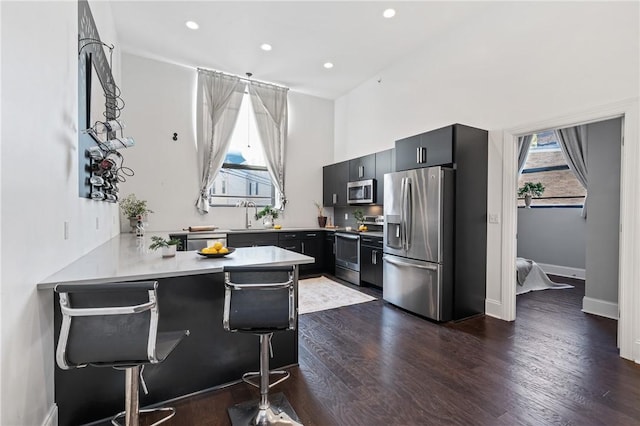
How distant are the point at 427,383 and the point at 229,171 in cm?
485

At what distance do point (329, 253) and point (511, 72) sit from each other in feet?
12.9

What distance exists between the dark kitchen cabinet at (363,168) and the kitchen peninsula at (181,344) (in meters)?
3.24

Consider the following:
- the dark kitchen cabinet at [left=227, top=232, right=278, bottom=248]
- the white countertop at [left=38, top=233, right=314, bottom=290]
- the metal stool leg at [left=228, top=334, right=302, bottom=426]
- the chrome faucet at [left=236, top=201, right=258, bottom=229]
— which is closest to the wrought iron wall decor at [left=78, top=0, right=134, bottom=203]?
the white countertop at [left=38, top=233, right=314, bottom=290]

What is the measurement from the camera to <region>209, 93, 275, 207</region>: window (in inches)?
224

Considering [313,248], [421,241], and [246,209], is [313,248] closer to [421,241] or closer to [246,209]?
[246,209]

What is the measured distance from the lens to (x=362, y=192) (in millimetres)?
5355

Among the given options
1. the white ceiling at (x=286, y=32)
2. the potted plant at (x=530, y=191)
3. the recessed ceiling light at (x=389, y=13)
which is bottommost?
the potted plant at (x=530, y=191)

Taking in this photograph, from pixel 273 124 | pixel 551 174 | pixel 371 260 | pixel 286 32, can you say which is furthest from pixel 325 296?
pixel 551 174

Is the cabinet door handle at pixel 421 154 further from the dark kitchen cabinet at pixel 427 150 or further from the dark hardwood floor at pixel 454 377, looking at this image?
the dark hardwood floor at pixel 454 377

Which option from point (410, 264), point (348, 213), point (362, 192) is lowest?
point (410, 264)

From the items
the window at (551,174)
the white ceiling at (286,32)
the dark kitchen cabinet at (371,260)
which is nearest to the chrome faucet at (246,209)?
the dark kitchen cabinet at (371,260)

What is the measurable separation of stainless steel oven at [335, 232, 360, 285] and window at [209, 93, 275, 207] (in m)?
1.78

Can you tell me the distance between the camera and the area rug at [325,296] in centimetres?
391

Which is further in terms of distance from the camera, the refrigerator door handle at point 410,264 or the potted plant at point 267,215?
the potted plant at point 267,215
